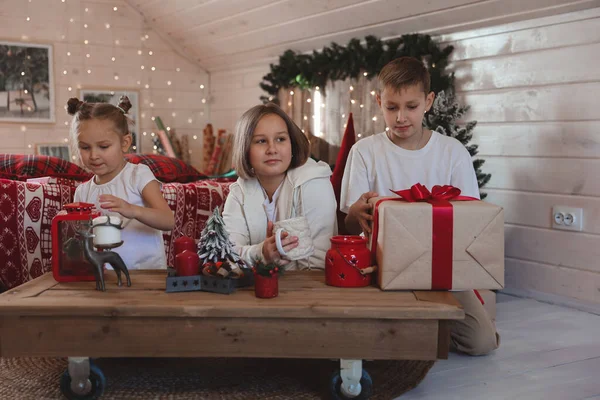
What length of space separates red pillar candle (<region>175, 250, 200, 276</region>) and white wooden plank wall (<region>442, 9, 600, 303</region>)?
197 cm

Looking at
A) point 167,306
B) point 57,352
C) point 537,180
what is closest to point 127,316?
point 167,306

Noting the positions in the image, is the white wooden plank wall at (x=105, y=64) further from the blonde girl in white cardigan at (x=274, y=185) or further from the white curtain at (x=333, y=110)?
the blonde girl in white cardigan at (x=274, y=185)

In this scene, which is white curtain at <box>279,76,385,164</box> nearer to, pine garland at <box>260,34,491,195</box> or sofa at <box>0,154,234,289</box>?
pine garland at <box>260,34,491,195</box>

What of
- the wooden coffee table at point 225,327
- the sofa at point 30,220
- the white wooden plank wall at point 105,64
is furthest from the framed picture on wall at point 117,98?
the wooden coffee table at point 225,327

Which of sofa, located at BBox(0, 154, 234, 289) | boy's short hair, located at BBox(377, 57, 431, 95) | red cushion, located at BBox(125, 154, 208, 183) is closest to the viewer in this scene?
boy's short hair, located at BBox(377, 57, 431, 95)

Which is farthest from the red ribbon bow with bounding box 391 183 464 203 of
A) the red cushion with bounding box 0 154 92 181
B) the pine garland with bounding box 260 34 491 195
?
the red cushion with bounding box 0 154 92 181

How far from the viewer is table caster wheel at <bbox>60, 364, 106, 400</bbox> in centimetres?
157

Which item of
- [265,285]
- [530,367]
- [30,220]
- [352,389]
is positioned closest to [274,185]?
[265,285]

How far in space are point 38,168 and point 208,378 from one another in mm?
1599

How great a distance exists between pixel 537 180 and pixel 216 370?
6.23ft

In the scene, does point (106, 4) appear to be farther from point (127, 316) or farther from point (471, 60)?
point (127, 316)

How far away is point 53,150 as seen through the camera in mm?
5367

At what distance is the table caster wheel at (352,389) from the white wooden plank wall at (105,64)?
455cm

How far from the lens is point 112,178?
204cm
